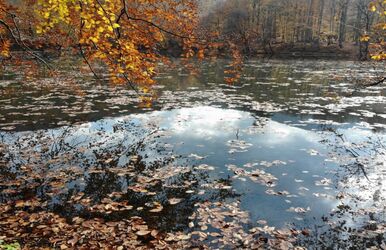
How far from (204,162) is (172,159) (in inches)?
50.4

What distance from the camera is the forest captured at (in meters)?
8.17

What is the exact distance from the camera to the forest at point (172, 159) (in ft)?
26.8

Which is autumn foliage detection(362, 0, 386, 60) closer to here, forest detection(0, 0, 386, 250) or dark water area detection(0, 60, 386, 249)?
forest detection(0, 0, 386, 250)

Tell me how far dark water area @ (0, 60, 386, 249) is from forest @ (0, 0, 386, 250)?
58 mm

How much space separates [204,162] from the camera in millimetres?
12719

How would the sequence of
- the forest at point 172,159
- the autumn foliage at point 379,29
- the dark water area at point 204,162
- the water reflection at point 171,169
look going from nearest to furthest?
1. the forest at point 172,159
2. the dark water area at point 204,162
3. the water reflection at point 171,169
4. the autumn foliage at point 379,29

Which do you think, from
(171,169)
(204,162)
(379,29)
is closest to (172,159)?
(171,169)

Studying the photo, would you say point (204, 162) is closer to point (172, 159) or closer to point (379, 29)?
point (172, 159)

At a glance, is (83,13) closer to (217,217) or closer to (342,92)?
(217,217)

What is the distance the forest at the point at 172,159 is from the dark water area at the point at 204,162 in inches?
2.3

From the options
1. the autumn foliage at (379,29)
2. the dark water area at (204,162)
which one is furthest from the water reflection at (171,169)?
the autumn foliage at (379,29)

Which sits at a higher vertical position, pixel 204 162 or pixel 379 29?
pixel 379 29

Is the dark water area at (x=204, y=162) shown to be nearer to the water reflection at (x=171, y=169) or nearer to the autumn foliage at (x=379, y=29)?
the water reflection at (x=171, y=169)

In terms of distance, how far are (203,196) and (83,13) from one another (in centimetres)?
608
